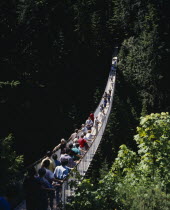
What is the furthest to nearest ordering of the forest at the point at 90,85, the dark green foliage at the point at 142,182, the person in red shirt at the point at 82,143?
1. the person in red shirt at the point at 82,143
2. the forest at the point at 90,85
3. the dark green foliage at the point at 142,182

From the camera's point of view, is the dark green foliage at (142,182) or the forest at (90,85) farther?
the forest at (90,85)

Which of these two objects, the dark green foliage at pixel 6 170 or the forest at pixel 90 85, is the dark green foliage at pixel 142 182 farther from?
the dark green foliage at pixel 6 170

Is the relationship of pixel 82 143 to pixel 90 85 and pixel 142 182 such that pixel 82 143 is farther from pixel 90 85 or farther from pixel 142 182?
pixel 90 85

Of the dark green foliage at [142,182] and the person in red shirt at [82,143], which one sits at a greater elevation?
the person in red shirt at [82,143]

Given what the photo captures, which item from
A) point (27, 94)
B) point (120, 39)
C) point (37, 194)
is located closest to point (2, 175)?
point (37, 194)

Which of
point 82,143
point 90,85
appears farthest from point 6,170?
point 90,85

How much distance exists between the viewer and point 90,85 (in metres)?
36.8

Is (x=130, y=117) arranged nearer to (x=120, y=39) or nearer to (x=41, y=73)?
(x=41, y=73)

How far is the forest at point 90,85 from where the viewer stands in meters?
8.61

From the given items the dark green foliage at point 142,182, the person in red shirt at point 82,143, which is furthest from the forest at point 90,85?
the person in red shirt at point 82,143

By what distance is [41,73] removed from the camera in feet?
89.6

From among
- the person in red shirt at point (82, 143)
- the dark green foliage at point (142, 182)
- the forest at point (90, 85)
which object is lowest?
the dark green foliage at point (142, 182)

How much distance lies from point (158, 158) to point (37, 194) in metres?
3.75

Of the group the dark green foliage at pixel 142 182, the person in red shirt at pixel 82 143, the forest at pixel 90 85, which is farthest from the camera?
the person in red shirt at pixel 82 143
